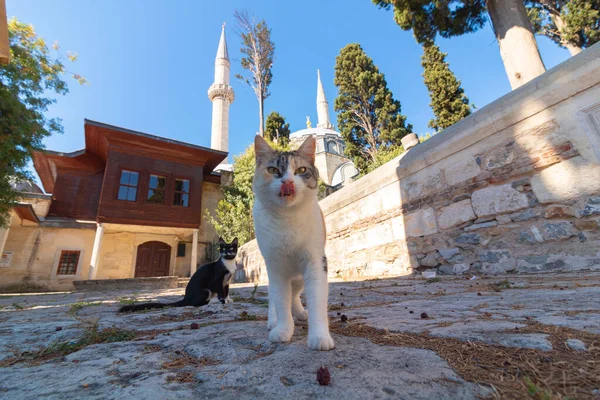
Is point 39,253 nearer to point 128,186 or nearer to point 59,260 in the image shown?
point 59,260

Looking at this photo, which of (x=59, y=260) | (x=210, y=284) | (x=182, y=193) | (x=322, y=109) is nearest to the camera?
(x=210, y=284)

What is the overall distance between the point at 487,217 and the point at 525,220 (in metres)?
0.41

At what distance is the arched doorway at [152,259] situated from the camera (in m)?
14.2

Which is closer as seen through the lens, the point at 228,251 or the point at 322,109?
the point at 228,251

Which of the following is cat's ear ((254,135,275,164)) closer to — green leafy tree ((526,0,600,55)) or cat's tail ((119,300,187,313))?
cat's tail ((119,300,187,313))

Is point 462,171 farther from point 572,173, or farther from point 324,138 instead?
point 324,138

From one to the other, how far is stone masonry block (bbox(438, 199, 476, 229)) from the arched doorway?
14.4 meters

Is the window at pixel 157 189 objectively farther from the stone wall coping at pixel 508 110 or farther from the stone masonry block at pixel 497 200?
the stone masonry block at pixel 497 200

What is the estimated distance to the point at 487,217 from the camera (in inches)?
144

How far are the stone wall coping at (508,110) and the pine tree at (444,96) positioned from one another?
1242 cm

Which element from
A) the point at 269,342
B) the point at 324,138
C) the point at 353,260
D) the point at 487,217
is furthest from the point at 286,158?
the point at 324,138

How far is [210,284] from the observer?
11.6 feet

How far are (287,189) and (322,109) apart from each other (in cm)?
4856

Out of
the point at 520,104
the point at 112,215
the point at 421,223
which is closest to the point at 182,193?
the point at 112,215
